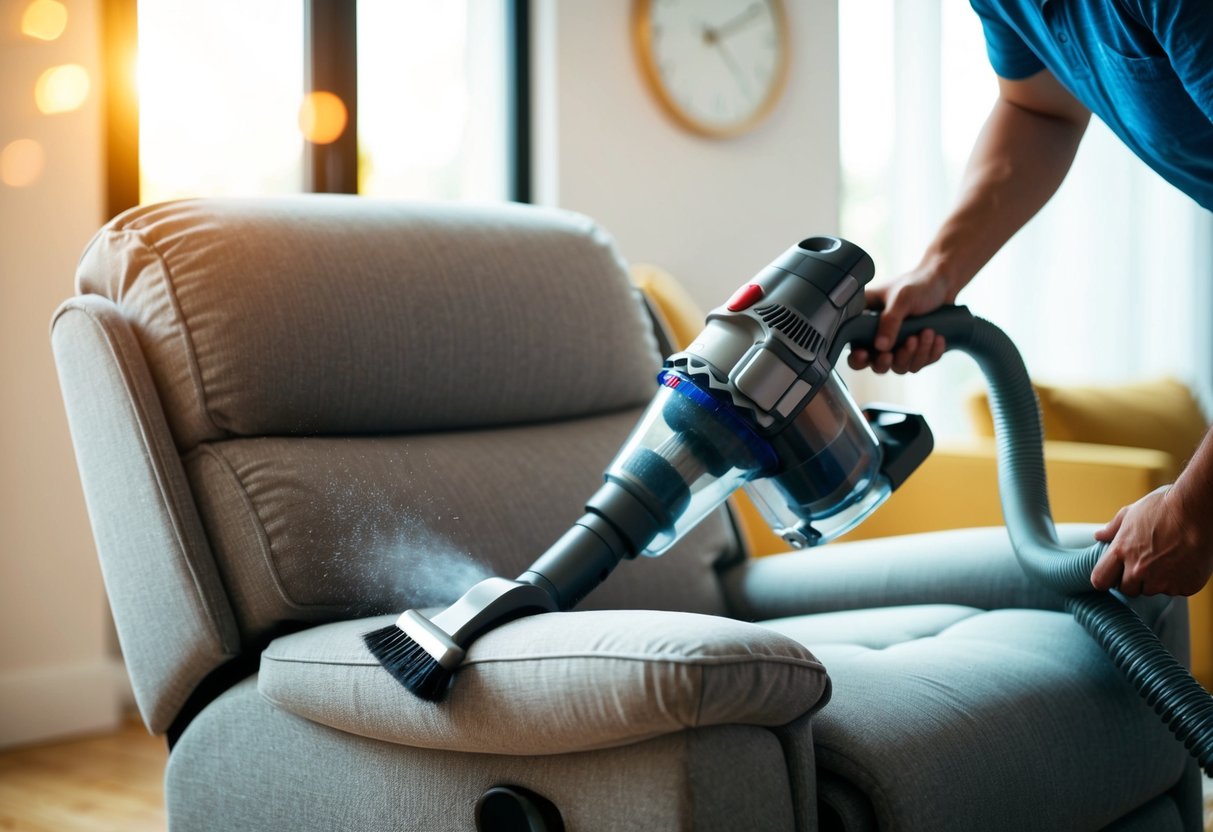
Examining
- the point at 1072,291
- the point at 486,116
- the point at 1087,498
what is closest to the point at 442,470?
the point at 1087,498

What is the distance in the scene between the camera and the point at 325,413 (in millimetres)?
1263

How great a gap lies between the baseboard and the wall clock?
6.64ft

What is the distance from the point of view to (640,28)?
3154mm

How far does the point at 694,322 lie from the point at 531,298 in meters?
1.05

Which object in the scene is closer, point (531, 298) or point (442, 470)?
point (442, 470)

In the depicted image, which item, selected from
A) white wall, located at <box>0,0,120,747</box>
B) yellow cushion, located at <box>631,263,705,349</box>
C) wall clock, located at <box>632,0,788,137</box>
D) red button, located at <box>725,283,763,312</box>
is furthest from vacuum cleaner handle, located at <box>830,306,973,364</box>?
wall clock, located at <box>632,0,788,137</box>

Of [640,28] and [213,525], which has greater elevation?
[640,28]

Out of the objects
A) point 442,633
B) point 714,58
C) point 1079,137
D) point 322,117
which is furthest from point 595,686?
point 714,58

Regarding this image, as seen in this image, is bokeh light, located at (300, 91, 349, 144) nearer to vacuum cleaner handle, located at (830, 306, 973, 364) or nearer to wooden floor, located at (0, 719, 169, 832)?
wooden floor, located at (0, 719, 169, 832)

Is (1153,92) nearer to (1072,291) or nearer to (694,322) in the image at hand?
(694,322)

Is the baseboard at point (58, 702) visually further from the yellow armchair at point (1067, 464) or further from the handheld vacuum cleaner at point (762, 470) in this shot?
the handheld vacuum cleaner at point (762, 470)

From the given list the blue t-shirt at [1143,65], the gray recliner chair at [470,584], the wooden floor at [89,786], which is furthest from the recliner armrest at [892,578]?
the wooden floor at [89,786]

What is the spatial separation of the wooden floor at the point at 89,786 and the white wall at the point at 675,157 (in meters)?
1.64

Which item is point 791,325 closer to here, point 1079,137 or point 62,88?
point 1079,137
